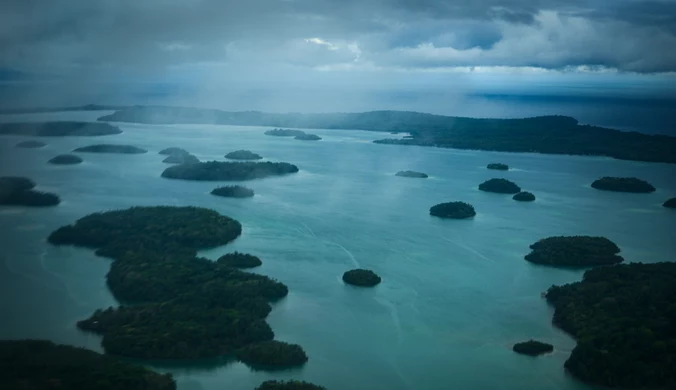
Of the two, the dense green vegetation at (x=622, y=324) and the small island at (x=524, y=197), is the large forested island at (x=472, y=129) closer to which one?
the small island at (x=524, y=197)

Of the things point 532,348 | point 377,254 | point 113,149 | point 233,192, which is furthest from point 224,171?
point 532,348

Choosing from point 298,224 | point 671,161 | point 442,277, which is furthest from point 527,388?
point 671,161

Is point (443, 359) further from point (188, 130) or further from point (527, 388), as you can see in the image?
point (188, 130)

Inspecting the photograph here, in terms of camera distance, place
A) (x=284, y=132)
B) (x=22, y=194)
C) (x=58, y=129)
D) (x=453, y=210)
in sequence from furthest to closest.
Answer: (x=284, y=132) < (x=58, y=129) < (x=453, y=210) < (x=22, y=194)

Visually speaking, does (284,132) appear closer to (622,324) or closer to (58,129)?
(58,129)

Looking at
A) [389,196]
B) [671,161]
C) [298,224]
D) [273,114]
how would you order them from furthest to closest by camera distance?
[273,114] < [671,161] < [389,196] < [298,224]

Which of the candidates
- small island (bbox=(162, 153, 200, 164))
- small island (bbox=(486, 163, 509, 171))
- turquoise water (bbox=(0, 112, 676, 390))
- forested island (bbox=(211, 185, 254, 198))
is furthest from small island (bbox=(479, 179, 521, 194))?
small island (bbox=(162, 153, 200, 164))
